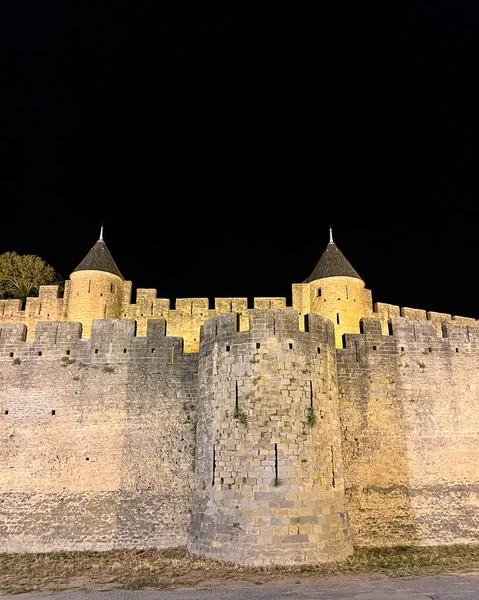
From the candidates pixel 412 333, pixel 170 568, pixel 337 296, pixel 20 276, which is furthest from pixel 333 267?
pixel 20 276

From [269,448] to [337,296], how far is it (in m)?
10.1

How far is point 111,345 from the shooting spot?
49.3 feet

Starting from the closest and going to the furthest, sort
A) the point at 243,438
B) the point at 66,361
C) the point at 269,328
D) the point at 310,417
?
the point at 243,438
the point at 310,417
the point at 269,328
the point at 66,361

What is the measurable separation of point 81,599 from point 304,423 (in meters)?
5.94

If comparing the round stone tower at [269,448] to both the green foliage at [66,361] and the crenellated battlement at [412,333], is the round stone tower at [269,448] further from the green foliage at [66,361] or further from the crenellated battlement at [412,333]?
the green foliage at [66,361]

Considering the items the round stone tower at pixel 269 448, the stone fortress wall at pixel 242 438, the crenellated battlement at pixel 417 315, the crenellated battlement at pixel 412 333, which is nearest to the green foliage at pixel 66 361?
the stone fortress wall at pixel 242 438

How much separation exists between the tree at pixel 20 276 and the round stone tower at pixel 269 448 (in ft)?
51.6

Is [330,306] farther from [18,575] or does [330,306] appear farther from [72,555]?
[18,575]

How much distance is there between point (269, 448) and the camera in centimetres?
1172

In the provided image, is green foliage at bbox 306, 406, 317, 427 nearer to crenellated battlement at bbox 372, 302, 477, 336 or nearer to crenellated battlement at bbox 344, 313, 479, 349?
crenellated battlement at bbox 344, 313, 479, 349

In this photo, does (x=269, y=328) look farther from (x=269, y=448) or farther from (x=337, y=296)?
(x=337, y=296)

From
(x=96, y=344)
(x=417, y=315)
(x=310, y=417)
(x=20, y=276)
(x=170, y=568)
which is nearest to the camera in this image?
(x=170, y=568)

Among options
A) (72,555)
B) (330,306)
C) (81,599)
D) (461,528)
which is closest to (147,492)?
(72,555)

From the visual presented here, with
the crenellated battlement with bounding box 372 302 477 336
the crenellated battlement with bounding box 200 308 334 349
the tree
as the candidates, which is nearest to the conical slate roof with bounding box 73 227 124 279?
the tree
